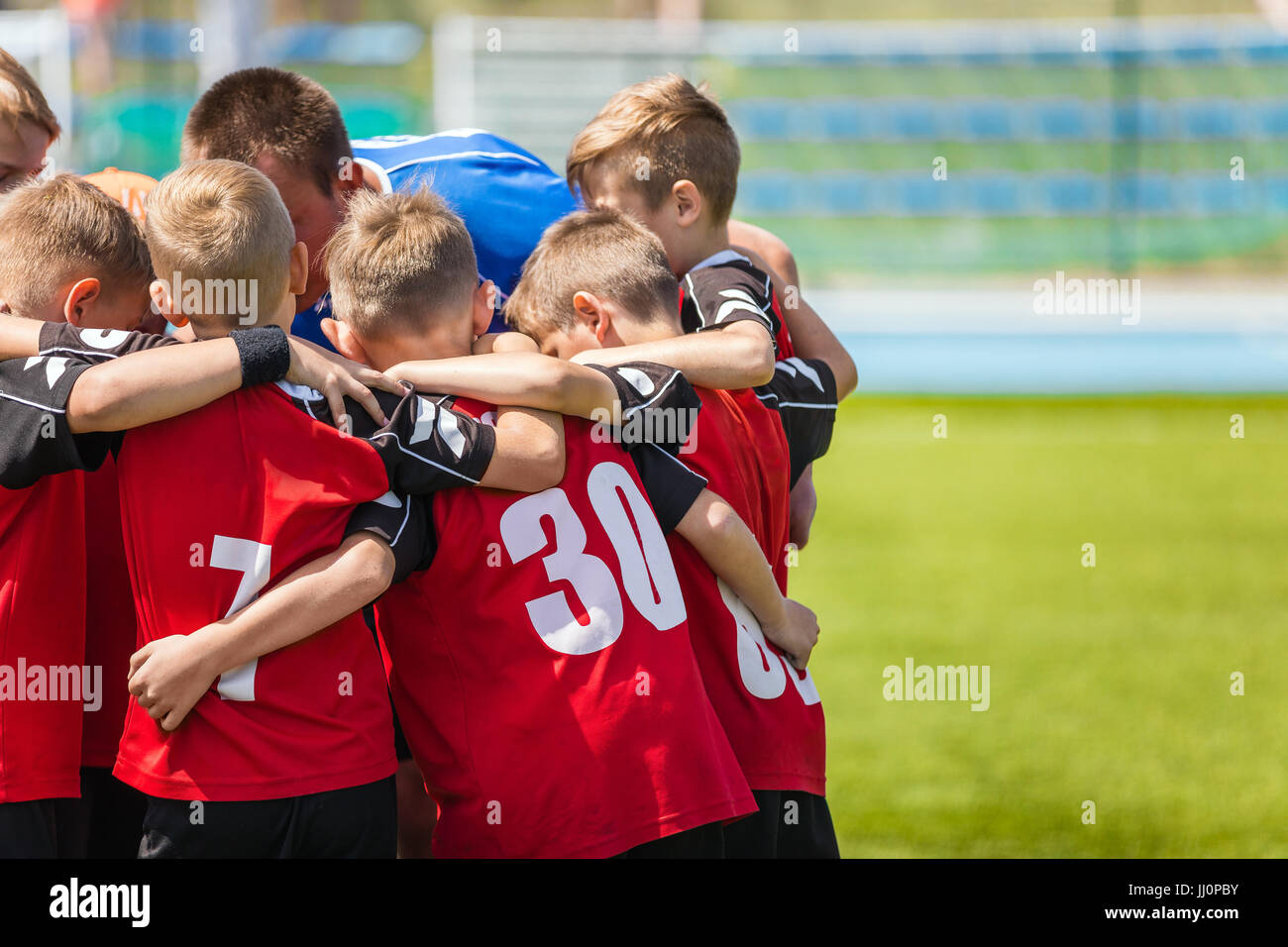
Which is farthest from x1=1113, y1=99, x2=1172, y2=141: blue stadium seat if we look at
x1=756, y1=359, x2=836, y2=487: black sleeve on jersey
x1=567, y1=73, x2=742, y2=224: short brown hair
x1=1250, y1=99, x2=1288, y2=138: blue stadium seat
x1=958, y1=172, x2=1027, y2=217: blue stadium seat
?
x1=756, y1=359, x2=836, y2=487: black sleeve on jersey

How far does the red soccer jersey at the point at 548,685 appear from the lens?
6.50ft

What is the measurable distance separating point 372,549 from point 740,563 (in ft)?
2.09

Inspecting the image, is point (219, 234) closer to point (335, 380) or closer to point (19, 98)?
point (335, 380)

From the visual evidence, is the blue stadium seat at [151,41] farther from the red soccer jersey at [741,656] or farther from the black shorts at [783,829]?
the black shorts at [783,829]

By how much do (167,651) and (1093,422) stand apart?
39.9 feet

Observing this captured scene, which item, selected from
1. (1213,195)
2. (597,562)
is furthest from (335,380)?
(1213,195)

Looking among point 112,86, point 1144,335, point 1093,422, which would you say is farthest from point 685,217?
point 112,86

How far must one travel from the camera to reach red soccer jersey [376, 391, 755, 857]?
198 cm

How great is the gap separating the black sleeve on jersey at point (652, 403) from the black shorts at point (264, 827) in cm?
69

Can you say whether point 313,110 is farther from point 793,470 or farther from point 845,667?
point 845,667

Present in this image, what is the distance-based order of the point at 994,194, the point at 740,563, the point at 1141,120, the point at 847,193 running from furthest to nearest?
the point at 847,193, the point at 994,194, the point at 1141,120, the point at 740,563

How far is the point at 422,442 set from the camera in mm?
1910

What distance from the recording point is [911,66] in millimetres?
18297
